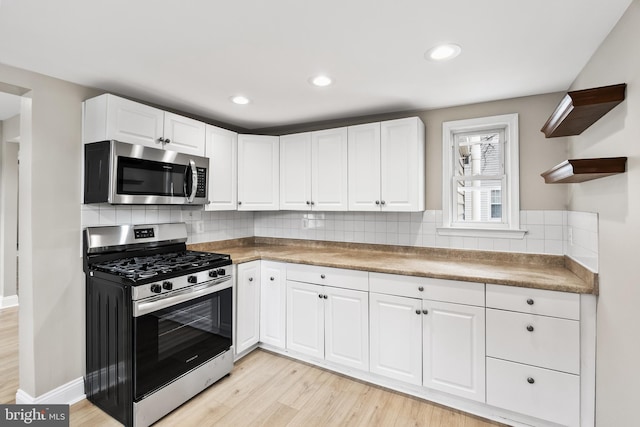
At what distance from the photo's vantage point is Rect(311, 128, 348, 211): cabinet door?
3.04 meters

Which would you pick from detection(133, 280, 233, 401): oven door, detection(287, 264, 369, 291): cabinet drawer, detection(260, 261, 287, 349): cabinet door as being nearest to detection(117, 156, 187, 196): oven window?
detection(133, 280, 233, 401): oven door

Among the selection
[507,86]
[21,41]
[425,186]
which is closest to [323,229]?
[425,186]

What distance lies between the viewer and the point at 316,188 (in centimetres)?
320

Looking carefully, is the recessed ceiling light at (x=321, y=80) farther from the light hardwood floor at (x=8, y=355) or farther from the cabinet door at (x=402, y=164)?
the light hardwood floor at (x=8, y=355)

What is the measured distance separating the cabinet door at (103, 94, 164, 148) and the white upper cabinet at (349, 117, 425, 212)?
1694 millimetres

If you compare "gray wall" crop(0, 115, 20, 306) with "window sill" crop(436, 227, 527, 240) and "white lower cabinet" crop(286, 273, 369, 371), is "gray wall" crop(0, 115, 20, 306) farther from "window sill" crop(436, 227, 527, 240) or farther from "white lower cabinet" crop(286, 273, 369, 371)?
"window sill" crop(436, 227, 527, 240)

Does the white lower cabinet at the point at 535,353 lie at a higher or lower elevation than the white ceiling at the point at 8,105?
lower

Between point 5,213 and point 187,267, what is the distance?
3680 millimetres

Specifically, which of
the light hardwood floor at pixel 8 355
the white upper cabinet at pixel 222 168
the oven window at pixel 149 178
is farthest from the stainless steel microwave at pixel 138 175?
the light hardwood floor at pixel 8 355

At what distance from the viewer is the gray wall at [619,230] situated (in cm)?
135

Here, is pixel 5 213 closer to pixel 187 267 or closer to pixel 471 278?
pixel 187 267

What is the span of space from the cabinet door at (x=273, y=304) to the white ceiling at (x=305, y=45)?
1568mm

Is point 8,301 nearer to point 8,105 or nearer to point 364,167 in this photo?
point 8,105

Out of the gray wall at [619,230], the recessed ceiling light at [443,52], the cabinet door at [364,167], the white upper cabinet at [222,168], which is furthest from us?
the white upper cabinet at [222,168]
